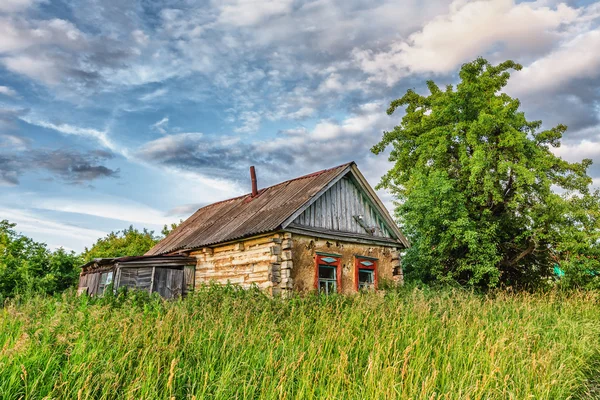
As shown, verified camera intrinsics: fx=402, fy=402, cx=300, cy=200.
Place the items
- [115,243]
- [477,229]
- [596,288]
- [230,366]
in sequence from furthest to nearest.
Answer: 1. [115,243]
2. [477,229]
3. [596,288]
4. [230,366]

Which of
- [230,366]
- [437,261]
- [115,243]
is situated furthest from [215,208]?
[115,243]

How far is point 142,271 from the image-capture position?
14.8 metres

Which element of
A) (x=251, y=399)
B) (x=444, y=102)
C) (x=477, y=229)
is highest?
(x=444, y=102)

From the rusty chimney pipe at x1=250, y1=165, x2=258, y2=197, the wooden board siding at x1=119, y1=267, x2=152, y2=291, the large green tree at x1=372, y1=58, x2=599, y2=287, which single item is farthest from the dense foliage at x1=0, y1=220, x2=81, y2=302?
the large green tree at x1=372, y1=58, x2=599, y2=287

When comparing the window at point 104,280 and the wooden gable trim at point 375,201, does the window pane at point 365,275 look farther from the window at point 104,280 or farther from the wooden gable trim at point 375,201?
the window at point 104,280

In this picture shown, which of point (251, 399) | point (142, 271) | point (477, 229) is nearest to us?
point (251, 399)

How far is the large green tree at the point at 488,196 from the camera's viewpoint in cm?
1780

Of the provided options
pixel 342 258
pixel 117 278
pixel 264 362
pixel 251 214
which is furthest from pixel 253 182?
pixel 264 362

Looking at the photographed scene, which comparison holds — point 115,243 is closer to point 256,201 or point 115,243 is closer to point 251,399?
point 256,201

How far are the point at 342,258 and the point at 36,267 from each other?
44.6 ft

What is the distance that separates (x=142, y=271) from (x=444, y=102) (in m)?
16.2

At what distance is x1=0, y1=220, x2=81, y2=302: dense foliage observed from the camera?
16.3 meters

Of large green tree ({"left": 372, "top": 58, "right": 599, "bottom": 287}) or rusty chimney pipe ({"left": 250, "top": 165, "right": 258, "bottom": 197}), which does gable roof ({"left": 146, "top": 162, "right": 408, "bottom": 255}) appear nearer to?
rusty chimney pipe ({"left": 250, "top": 165, "right": 258, "bottom": 197})

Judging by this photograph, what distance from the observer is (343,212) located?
1509 cm
